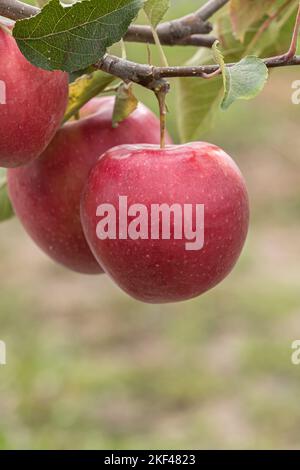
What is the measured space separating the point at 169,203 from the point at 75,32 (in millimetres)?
139

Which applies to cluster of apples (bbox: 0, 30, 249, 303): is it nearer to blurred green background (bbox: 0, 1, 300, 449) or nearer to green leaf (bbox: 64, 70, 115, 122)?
green leaf (bbox: 64, 70, 115, 122)

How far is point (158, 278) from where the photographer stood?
64 cm

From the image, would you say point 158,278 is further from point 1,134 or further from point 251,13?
point 251,13

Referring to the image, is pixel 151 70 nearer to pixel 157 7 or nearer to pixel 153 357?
pixel 157 7

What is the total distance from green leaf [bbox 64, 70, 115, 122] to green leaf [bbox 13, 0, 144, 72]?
0.44 feet

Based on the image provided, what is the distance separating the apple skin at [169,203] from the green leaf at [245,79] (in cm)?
12

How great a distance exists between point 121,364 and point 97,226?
208 cm

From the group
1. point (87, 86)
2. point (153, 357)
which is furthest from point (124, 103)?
point (153, 357)

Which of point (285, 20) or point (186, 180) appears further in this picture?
point (285, 20)

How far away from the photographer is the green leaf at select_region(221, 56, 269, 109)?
50 cm

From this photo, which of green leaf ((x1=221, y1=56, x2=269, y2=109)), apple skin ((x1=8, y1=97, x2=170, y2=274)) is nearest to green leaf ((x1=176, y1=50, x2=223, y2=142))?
apple skin ((x1=8, y1=97, x2=170, y2=274))

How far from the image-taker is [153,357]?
270cm

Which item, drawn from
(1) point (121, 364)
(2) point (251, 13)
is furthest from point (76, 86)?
(1) point (121, 364)

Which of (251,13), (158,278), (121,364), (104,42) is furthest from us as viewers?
(121,364)
